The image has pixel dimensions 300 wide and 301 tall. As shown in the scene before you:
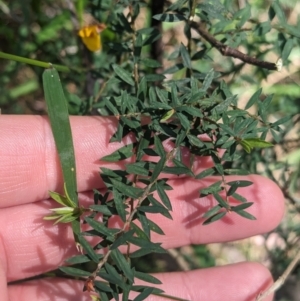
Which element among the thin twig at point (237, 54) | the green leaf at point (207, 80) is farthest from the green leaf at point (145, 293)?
the thin twig at point (237, 54)

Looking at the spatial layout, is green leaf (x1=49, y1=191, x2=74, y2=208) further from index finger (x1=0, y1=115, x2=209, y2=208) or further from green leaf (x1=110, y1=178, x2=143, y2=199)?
index finger (x1=0, y1=115, x2=209, y2=208)

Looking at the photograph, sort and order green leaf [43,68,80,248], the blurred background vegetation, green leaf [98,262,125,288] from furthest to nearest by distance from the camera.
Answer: the blurred background vegetation, green leaf [43,68,80,248], green leaf [98,262,125,288]

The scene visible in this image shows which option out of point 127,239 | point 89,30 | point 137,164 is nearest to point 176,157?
point 137,164

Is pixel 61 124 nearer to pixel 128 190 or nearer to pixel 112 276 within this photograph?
pixel 128 190

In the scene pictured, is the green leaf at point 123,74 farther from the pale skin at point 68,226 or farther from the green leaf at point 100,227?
the green leaf at point 100,227

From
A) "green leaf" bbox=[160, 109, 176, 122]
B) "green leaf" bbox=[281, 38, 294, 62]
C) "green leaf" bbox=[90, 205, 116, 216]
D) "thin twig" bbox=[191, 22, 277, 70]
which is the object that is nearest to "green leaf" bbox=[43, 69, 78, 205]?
"green leaf" bbox=[90, 205, 116, 216]

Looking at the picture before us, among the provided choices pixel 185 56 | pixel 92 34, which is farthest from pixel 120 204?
pixel 92 34
